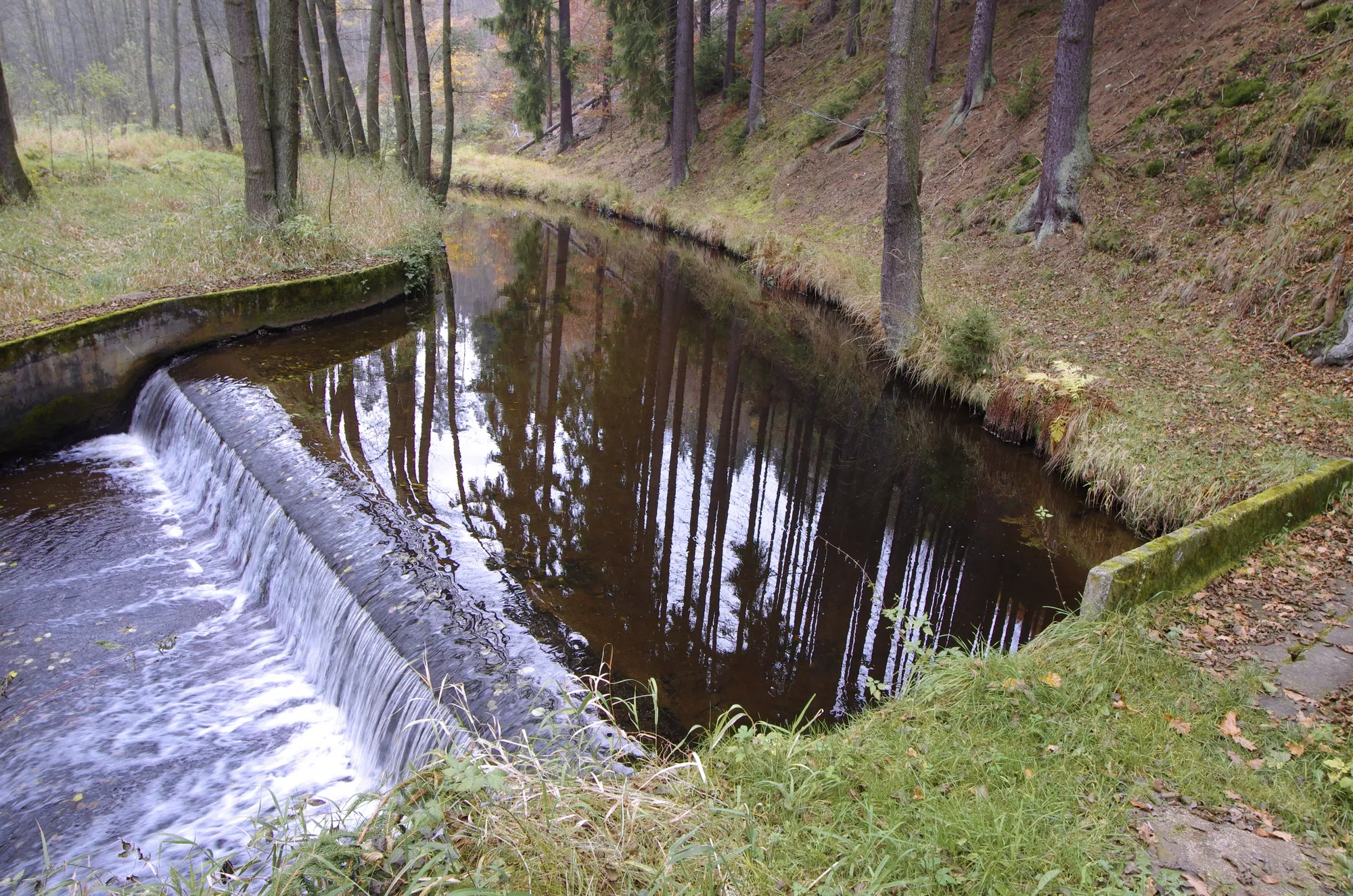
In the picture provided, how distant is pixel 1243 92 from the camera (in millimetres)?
11773

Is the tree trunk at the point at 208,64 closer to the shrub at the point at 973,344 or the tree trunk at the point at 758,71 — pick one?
the tree trunk at the point at 758,71

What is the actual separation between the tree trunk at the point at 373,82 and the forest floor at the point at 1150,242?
28.4ft

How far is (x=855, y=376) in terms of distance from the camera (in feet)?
37.3

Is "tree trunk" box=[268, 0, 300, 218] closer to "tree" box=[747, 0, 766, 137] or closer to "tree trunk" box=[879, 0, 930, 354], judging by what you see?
"tree trunk" box=[879, 0, 930, 354]

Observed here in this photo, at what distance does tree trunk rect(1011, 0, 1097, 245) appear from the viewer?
12141mm

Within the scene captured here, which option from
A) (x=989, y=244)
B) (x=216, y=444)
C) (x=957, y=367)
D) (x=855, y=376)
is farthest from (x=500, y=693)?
(x=989, y=244)

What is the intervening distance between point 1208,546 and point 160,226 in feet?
46.4

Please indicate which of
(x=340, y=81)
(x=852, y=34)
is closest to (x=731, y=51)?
→ (x=852, y=34)


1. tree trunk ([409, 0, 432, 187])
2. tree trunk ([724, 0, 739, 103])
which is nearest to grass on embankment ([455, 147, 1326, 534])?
tree trunk ([409, 0, 432, 187])

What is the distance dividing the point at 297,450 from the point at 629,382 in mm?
4542

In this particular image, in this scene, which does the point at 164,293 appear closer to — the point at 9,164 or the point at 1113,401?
the point at 9,164

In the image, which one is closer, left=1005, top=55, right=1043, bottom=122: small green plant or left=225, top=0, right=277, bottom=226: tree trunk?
left=225, top=0, right=277, bottom=226: tree trunk

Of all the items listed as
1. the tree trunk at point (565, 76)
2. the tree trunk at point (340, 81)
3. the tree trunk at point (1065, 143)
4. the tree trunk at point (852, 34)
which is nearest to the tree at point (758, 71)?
the tree trunk at point (852, 34)

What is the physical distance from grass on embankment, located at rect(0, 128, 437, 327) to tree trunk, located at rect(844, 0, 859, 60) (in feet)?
49.2
